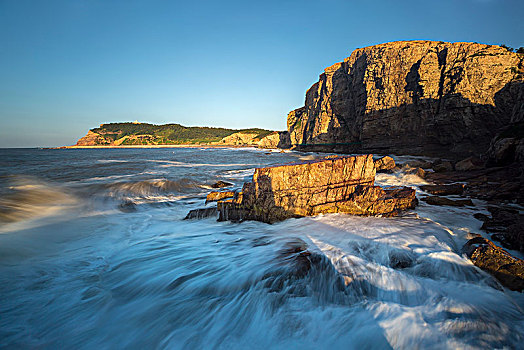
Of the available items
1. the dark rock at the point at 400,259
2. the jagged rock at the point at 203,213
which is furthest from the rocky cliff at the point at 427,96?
the jagged rock at the point at 203,213

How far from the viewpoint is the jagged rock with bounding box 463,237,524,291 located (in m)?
2.56

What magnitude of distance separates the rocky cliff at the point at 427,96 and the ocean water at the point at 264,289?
15011 millimetres

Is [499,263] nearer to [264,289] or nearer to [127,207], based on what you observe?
[264,289]

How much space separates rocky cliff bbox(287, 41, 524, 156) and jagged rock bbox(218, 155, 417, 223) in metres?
13.3

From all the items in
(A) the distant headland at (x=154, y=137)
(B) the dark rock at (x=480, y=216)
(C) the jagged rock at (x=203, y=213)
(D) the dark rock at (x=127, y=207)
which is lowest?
(D) the dark rock at (x=127, y=207)

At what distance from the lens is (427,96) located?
23.6 meters

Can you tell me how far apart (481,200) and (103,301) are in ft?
30.5

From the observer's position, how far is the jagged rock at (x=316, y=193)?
5.21 metres

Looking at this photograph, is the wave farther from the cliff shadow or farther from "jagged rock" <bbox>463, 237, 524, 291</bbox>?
the cliff shadow

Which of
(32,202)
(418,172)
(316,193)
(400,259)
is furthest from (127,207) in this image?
(418,172)

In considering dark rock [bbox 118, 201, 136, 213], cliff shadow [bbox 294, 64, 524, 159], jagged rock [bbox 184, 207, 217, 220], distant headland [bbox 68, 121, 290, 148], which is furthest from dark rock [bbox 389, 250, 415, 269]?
distant headland [bbox 68, 121, 290, 148]

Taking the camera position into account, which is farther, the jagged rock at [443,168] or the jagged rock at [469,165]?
the jagged rock at [443,168]

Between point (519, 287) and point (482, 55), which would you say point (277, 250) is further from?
point (482, 55)

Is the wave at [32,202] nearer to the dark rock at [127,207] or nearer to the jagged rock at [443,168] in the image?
the dark rock at [127,207]
